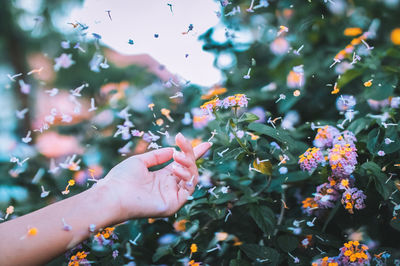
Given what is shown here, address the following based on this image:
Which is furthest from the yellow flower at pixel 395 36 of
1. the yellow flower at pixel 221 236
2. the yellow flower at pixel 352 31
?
the yellow flower at pixel 221 236

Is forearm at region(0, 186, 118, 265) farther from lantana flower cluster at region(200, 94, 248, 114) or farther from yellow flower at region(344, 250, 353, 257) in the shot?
yellow flower at region(344, 250, 353, 257)

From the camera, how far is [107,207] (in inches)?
38.9

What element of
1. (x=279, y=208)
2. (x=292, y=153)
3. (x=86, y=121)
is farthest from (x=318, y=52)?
(x=86, y=121)

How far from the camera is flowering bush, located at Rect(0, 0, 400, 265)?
3.44 ft

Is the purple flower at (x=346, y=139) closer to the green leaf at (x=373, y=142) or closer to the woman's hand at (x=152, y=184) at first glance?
the green leaf at (x=373, y=142)

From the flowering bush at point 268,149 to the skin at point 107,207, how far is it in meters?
0.05

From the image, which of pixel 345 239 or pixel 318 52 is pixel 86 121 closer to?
pixel 318 52

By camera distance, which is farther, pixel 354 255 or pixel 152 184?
pixel 152 184

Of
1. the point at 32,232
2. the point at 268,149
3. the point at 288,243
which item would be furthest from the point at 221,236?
the point at 32,232

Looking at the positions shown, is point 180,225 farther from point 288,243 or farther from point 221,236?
point 288,243

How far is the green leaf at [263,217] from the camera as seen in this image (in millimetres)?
1067

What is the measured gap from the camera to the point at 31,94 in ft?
7.06

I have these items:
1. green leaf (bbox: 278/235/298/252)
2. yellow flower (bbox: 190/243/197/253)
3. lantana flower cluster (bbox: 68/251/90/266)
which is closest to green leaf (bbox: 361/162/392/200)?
green leaf (bbox: 278/235/298/252)

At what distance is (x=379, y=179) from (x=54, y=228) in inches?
35.3
